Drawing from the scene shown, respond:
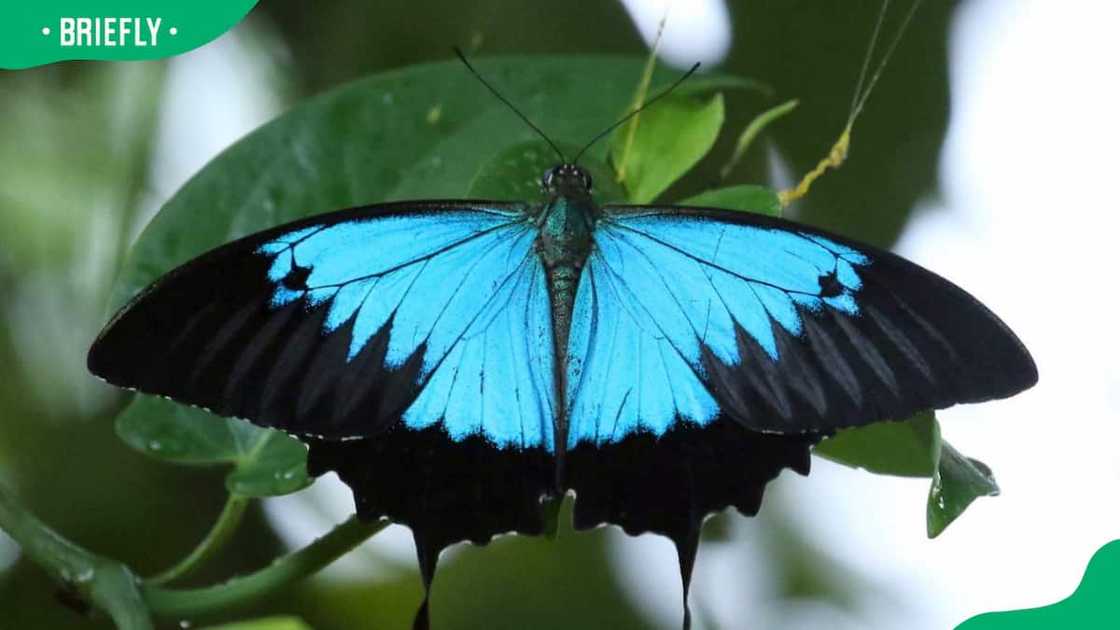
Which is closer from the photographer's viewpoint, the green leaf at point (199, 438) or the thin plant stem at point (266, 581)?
the thin plant stem at point (266, 581)

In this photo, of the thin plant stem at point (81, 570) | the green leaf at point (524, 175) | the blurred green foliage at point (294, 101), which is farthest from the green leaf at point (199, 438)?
the blurred green foliage at point (294, 101)

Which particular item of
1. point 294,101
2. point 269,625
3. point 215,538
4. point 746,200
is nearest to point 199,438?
point 215,538

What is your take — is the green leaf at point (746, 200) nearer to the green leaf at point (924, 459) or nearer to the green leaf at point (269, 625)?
the green leaf at point (924, 459)

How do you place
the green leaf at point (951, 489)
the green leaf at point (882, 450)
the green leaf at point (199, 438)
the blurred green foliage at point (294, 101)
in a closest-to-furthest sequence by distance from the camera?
the green leaf at point (951, 489)
the green leaf at point (882, 450)
the green leaf at point (199, 438)
the blurred green foliage at point (294, 101)

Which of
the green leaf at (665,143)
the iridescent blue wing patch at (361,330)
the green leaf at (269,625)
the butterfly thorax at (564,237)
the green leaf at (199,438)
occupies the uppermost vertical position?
the green leaf at (665,143)

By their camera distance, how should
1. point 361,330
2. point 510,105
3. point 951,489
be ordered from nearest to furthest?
point 951,489 < point 361,330 < point 510,105

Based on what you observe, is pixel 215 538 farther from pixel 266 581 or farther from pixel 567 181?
pixel 567 181

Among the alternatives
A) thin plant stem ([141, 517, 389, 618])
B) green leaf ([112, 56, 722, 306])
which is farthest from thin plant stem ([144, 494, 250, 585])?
green leaf ([112, 56, 722, 306])
